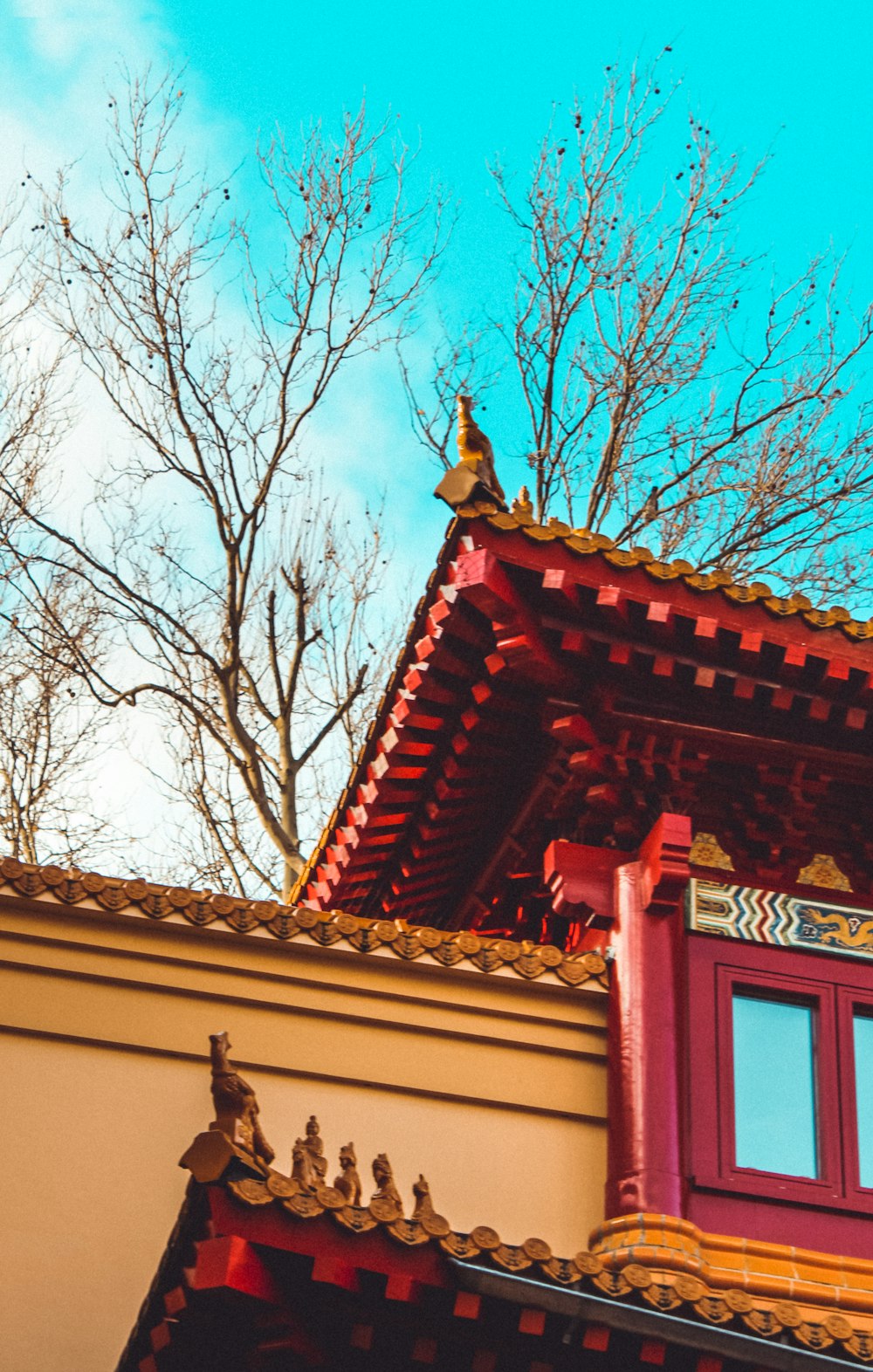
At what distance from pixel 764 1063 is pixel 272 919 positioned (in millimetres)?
2147

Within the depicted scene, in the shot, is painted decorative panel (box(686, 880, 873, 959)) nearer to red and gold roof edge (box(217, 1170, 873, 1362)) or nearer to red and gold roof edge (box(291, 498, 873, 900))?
red and gold roof edge (box(291, 498, 873, 900))

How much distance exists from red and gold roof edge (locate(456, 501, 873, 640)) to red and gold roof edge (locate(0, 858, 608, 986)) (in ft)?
5.65

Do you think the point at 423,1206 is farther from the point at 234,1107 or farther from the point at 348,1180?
the point at 234,1107

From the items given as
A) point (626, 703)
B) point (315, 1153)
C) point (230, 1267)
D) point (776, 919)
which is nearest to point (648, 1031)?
point (776, 919)

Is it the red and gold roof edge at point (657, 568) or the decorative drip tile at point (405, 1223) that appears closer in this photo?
the decorative drip tile at point (405, 1223)

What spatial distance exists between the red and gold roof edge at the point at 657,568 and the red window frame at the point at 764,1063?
4.76 feet

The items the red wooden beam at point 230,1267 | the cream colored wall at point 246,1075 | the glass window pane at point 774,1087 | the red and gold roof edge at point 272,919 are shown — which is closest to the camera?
the red wooden beam at point 230,1267

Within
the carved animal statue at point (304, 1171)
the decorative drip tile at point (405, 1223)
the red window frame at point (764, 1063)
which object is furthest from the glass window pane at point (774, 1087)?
the carved animal statue at point (304, 1171)

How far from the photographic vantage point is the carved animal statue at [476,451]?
720 centimetres

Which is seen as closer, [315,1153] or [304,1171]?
[304,1171]

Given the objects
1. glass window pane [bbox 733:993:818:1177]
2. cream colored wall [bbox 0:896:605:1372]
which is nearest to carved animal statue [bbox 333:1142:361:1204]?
cream colored wall [bbox 0:896:605:1372]

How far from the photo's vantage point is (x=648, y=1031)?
6.52 metres

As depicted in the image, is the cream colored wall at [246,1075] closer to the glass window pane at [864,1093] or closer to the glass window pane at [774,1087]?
the glass window pane at [774,1087]

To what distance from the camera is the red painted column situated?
20.3 feet
